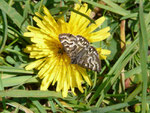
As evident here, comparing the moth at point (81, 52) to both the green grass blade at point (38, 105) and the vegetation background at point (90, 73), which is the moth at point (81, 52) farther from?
the green grass blade at point (38, 105)

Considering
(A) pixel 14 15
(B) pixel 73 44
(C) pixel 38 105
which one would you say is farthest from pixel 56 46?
(C) pixel 38 105

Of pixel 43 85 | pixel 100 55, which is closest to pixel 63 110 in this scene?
pixel 43 85

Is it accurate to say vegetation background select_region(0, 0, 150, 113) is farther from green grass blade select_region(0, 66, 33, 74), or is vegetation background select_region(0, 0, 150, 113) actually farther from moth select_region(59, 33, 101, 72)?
moth select_region(59, 33, 101, 72)

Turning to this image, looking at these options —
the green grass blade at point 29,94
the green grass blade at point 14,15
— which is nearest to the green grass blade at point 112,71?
the green grass blade at point 29,94

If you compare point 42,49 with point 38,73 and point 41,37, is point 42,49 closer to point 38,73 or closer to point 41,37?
point 41,37

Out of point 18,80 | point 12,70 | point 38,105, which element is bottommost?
point 38,105

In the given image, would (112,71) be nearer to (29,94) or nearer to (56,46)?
(56,46)
